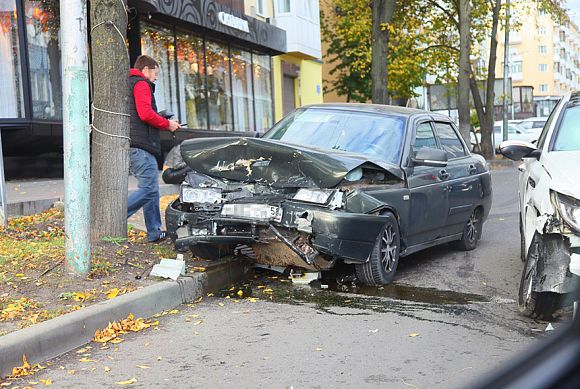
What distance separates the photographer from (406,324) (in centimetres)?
506

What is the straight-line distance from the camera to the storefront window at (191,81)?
1953 centimetres

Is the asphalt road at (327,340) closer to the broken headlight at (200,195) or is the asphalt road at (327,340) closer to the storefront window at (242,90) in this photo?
the broken headlight at (200,195)

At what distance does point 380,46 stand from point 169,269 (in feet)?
56.5

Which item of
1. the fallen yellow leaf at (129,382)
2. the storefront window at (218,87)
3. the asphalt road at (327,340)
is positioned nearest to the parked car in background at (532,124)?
the storefront window at (218,87)

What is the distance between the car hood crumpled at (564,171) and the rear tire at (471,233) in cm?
270

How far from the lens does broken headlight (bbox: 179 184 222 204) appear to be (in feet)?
21.0

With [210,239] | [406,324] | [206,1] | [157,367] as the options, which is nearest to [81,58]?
[210,239]

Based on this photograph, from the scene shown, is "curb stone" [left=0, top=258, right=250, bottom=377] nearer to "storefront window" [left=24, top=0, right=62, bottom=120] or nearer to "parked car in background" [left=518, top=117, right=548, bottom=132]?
"storefront window" [left=24, top=0, right=62, bottom=120]

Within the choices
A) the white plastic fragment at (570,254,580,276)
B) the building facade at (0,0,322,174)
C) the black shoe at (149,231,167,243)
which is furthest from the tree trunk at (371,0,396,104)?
the white plastic fragment at (570,254,580,276)

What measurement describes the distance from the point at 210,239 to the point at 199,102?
48.9 ft

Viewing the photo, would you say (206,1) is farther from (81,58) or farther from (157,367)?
(157,367)

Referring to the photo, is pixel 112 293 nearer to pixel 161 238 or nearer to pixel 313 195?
pixel 313 195

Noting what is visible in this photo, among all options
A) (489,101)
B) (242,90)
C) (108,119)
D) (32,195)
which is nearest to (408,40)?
(489,101)

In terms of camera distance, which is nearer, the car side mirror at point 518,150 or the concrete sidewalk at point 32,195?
the car side mirror at point 518,150
